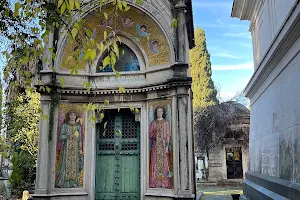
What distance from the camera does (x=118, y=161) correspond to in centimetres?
1135

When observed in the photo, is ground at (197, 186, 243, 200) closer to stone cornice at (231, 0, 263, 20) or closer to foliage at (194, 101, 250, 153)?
foliage at (194, 101, 250, 153)

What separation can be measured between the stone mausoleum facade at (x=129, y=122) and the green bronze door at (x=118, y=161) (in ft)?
0.12

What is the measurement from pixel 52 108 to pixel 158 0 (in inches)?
218

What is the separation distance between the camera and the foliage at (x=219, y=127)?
22.9 m

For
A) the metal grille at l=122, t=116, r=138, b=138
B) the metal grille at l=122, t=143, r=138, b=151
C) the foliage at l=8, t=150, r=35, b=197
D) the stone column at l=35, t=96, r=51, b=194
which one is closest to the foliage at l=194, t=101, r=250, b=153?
the foliage at l=8, t=150, r=35, b=197

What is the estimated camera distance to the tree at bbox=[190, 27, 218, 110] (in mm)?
29203

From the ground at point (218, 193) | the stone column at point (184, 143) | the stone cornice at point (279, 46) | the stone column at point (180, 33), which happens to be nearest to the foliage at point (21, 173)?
the ground at point (218, 193)

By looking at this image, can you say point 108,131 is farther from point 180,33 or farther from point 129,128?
point 180,33

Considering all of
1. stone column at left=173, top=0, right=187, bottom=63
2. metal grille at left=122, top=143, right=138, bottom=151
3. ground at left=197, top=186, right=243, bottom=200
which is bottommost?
ground at left=197, top=186, right=243, bottom=200

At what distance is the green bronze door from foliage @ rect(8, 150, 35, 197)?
597cm

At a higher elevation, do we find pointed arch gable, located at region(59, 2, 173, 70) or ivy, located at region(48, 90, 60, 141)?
pointed arch gable, located at region(59, 2, 173, 70)

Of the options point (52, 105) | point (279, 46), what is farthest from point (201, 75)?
point (279, 46)

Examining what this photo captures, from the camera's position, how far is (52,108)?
35.8 ft

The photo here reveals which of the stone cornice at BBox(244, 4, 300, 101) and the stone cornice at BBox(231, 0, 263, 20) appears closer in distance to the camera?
the stone cornice at BBox(244, 4, 300, 101)
